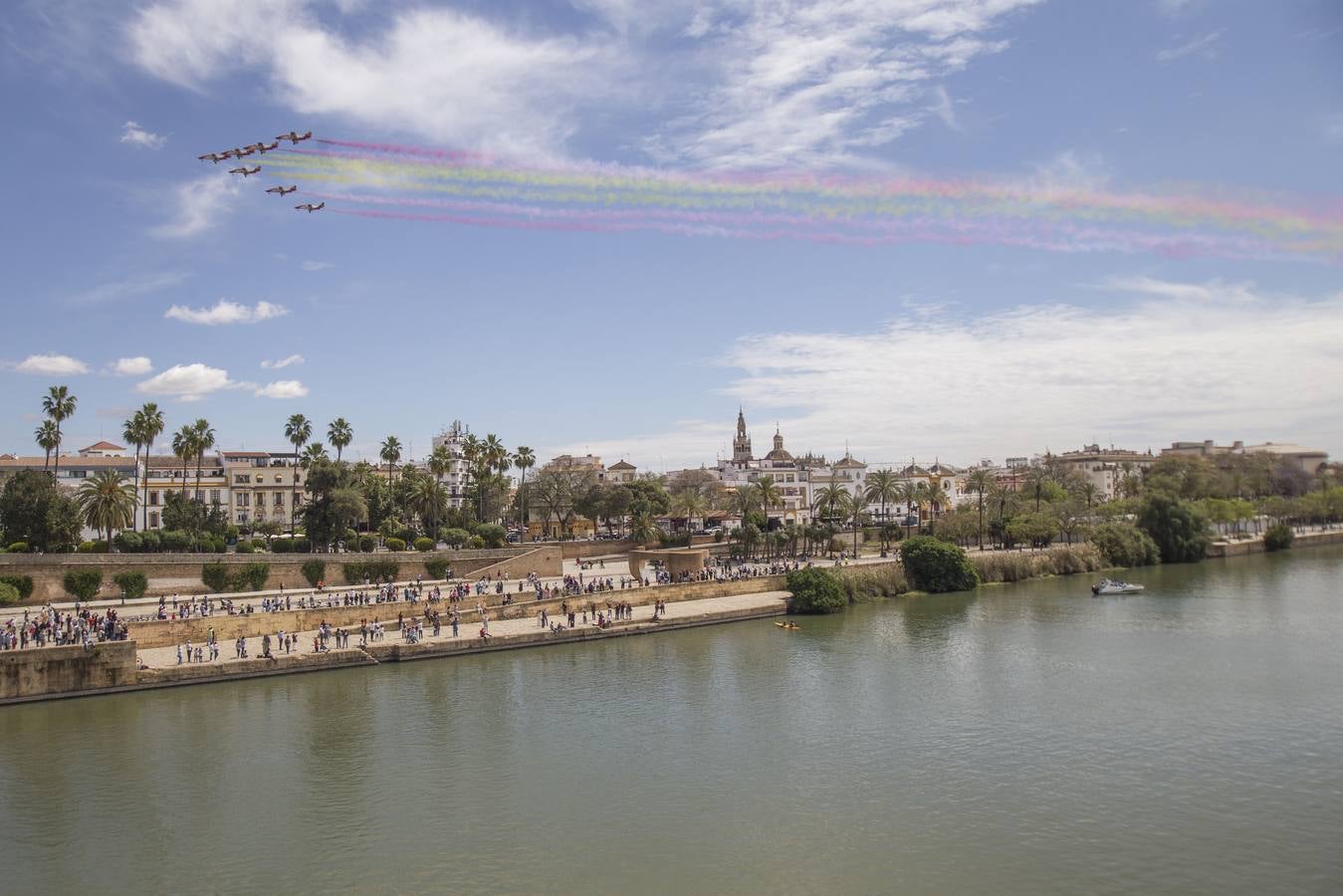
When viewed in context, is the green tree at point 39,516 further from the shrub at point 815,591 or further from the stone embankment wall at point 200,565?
the shrub at point 815,591

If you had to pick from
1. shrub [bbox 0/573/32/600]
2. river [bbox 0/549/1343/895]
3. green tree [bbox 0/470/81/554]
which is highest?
green tree [bbox 0/470/81/554]

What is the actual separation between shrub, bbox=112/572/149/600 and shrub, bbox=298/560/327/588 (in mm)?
8361

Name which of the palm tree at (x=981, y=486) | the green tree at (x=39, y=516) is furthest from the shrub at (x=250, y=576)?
the palm tree at (x=981, y=486)

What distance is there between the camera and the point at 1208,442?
19325 cm

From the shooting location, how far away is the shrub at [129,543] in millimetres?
58875

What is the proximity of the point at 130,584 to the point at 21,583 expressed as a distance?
15.8 feet

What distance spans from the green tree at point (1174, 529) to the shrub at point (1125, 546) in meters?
1.58

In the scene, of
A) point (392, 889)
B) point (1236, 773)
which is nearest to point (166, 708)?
point (392, 889)

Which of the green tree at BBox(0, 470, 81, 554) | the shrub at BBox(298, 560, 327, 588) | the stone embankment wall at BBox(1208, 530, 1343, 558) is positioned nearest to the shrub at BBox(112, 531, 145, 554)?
the green tree at BBox(0, 470, 81, 554)

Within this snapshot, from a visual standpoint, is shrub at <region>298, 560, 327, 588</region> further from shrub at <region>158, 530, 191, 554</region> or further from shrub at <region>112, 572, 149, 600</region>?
shrub at <region>158, 530, 191, 554</region>

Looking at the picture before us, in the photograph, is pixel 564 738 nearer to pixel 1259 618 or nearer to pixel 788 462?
pixel 1259 618

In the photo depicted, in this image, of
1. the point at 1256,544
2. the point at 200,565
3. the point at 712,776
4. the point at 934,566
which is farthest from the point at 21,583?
the point at 1256,544

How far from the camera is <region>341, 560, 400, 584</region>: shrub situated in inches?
2244

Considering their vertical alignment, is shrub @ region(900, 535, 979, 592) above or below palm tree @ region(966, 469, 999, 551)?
below
